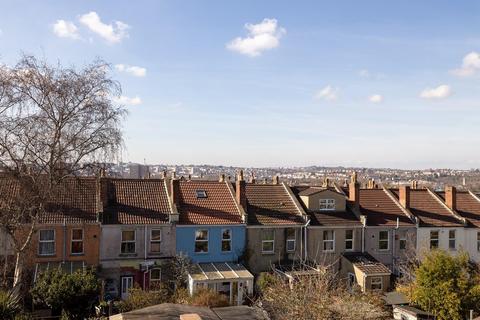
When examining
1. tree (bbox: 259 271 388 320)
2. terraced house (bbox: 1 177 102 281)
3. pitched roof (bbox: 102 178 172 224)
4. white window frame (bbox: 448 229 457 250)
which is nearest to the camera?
tree (bbox: 259 271 388 320)

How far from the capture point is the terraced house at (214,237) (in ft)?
103

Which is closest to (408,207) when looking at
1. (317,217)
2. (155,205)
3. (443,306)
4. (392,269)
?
(392,269)

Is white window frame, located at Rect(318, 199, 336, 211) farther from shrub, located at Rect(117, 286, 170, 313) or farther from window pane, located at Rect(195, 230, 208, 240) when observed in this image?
shrub, located at Rect(117, 286, 170, 313)

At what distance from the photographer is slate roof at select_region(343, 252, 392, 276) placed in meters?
33.8

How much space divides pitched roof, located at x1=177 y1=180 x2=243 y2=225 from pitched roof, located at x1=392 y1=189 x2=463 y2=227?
15.4 m

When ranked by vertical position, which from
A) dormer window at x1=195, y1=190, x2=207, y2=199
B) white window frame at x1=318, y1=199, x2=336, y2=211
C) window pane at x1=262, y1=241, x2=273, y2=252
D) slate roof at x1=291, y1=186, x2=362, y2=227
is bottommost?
window pane at x1=262, y1=241, x2=273, y2=252

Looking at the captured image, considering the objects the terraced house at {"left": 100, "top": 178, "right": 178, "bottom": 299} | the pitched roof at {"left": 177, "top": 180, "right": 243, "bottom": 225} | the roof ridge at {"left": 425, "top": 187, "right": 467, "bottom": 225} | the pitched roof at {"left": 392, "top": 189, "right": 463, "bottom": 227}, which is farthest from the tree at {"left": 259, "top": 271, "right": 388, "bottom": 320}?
the roof ridge at {"left": 425, "top": 187, "right": 467, "bottom": 225}

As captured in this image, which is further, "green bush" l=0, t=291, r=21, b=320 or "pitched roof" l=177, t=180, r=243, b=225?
"pitched roof" l=177, t=180, r=243, b=225

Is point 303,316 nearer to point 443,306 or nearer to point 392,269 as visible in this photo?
point 443,306

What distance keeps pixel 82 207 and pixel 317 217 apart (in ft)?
55.7

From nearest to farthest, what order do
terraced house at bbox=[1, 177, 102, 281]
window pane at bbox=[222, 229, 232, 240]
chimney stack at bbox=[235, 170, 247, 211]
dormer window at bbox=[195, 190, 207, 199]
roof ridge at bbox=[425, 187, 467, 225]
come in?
terraced house at bbox=[1, 177, 102, 281]
window pane at bbox=[222, 229, 232, 240]
chimney stack at bbox=[235, 170, 247, 211]
dormer window at bbox=[195, 190, 207, 199]
roof ridge at bbox=[425, 187, 467, 225]

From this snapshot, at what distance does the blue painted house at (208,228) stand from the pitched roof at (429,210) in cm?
1517

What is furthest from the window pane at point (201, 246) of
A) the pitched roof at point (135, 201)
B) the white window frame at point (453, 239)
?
the white window frame at point (453, 239)

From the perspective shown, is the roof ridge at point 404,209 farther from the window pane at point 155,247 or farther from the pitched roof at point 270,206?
the window pane at point 155,247
